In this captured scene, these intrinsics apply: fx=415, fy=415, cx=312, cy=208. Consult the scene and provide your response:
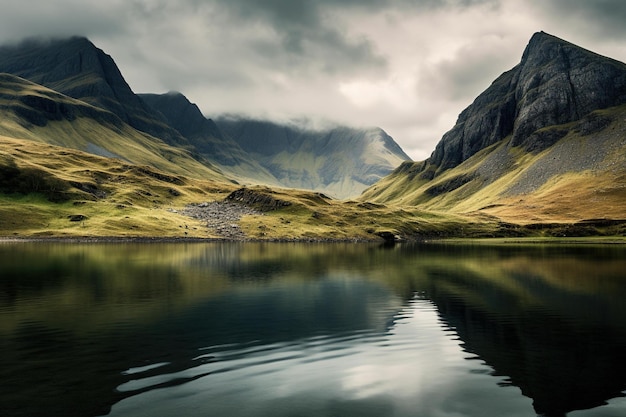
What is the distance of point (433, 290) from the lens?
54.6m

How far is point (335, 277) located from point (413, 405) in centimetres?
4840

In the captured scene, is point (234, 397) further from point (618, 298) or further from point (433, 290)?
point (618, 298)

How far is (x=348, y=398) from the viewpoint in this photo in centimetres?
1939

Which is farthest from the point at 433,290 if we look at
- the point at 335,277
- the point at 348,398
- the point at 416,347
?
the point at 348,398

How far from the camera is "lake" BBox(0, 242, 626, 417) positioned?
18.7 meters

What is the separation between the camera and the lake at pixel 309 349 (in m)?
18.7

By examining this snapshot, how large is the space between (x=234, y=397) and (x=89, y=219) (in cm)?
18585

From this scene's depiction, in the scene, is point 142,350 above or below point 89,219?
below

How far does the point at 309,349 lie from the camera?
2770 cm

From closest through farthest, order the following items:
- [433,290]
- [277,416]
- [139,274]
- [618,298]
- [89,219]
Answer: [277,416] < [618,298] < [433,290] < [139,274] < [89,219]

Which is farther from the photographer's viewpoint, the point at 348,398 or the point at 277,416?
the point at 348,398

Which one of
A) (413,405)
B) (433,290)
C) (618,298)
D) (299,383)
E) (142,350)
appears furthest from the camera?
(433,290)

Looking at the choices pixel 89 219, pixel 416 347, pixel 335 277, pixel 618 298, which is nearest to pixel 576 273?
pixel 618 298

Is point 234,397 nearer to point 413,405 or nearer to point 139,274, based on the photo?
point 413,405
